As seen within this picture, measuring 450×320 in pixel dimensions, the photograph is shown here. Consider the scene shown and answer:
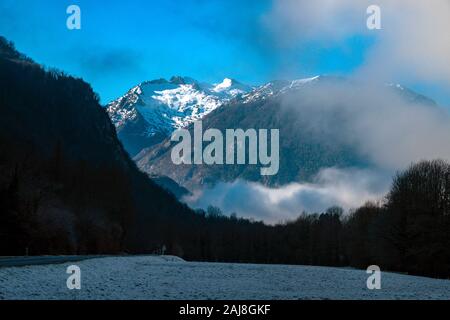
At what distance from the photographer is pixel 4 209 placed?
68.9 metres

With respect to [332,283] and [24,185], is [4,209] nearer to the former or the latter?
→ [24,185]

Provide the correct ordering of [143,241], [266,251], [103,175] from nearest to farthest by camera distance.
Answer: 1. [103,175]
2. [143,241]
3. [266,251]

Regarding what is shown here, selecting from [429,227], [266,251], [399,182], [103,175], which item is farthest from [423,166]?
[266,251]

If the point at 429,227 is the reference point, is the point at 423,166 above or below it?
above
